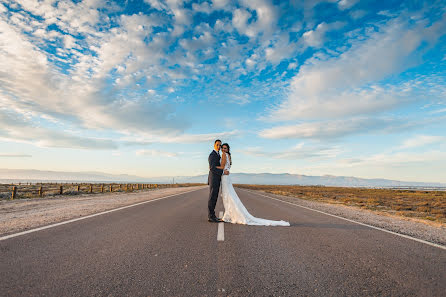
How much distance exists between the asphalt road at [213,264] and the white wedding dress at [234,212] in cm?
121

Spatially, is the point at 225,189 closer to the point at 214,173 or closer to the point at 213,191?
the point at 213,191

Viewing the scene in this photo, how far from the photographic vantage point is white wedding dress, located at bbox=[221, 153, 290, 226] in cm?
711

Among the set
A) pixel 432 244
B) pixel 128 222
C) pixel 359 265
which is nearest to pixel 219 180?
pixel 128 222

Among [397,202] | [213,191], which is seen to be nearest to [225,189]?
[213,191]

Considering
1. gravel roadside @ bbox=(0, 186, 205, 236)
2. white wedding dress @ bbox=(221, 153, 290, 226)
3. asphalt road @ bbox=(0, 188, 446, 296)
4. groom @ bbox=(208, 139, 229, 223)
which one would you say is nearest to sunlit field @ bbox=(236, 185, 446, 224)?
white wedding dress @ bbox=(221, 153, 290, 226)

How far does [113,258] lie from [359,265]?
11.9ft

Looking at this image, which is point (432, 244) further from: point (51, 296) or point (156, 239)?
point (51, 296)

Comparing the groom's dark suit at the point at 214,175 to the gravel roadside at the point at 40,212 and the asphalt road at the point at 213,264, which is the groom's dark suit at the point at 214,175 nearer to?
the asphalt road at the point at 213,264

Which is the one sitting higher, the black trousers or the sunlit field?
the black trousers

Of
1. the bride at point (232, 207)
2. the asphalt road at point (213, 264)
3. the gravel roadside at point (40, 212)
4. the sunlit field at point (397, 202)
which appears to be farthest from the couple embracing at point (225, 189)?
the sunlit field at point (397, 202)

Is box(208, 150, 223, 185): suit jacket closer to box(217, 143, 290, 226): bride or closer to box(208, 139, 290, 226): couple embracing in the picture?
box(208, 139, 290, 226): couple embracing

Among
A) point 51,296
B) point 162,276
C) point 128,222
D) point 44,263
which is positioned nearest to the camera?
point 51,296

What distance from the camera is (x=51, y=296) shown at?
8.36ft

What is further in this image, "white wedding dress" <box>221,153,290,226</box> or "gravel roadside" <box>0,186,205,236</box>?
"white wedding dress" <box>221,153,290,226</box>
